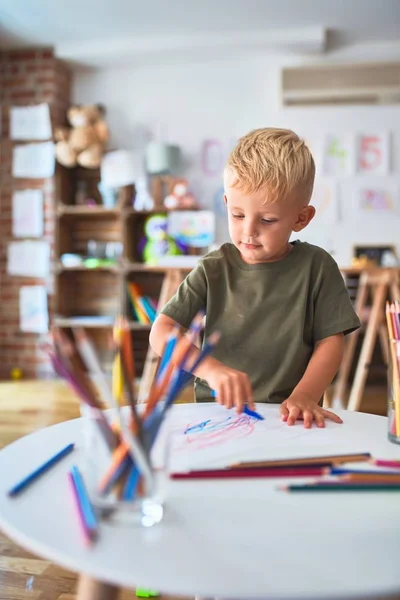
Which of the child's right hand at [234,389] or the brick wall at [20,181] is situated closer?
the child's right hand at [234,389]

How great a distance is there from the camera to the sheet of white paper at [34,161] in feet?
12.6

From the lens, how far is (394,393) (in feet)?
2.20

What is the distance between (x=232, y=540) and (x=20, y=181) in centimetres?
390

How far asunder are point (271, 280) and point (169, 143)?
3098 millimetres

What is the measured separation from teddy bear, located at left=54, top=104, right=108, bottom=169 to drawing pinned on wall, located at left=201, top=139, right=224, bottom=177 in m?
0.69

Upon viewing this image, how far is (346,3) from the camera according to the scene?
3.14 metres

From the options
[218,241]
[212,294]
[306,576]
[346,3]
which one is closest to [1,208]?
[218,241]

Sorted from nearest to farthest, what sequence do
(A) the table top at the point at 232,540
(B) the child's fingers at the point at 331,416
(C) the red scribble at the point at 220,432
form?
(A) the table top at the point at 232,540 → (C) the red scribble at the point at 220,432 → (B) the child's fingers at the point at 331,416

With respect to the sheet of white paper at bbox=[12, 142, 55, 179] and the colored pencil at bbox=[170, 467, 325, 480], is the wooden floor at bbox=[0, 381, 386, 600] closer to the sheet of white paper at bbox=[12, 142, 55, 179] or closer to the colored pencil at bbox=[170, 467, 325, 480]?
the colored pencil at bbox=[170, 467, 325, 480]

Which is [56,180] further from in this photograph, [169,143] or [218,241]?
[218,241]

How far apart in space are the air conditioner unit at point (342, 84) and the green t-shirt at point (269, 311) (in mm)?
3060

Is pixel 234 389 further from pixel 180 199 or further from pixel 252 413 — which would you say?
pixel 180 199

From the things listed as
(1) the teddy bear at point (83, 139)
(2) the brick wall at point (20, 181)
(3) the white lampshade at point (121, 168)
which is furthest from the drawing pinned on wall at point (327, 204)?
(2) the brick wall at point (20, 181)

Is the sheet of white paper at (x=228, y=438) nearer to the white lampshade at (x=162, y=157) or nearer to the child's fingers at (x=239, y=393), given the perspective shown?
the child's fingers at (x=239, y=393)
